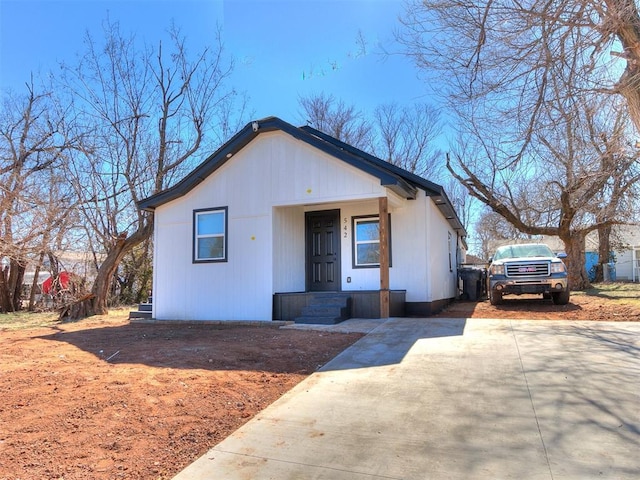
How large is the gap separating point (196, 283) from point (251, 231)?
86.2 inches

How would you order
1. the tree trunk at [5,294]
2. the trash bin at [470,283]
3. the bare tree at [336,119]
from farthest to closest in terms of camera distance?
the bare tree at [336,119] → the tree trunk at [5,294] → the trash bin at [470,283]

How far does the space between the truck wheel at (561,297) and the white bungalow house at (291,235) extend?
125 inches

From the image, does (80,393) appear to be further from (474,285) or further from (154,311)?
(474,285)

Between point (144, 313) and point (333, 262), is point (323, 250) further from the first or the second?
point (144, 313)

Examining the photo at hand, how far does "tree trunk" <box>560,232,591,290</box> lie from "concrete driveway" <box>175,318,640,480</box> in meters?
16.3

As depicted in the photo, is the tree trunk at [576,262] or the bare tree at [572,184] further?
the tree trunk at [576,262]

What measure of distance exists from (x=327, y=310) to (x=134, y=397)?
18.6 feet

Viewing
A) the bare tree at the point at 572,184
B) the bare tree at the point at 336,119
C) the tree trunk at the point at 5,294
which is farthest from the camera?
the bare tree at the point at 336,119

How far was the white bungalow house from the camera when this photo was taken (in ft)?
33.4

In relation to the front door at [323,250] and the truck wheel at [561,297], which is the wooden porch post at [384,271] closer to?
the front door at [323,250]

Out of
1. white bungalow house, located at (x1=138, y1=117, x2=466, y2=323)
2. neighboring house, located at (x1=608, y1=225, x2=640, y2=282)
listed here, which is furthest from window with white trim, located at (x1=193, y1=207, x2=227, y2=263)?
neighboring house, located at (x1=608, y1=225, x2=640, y2=282)

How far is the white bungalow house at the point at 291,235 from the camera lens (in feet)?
33.4

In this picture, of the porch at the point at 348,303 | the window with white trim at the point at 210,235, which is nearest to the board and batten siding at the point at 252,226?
the window with white trim at the point at 210,235

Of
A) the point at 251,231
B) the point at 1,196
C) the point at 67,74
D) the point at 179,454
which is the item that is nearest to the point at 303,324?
the point at 251,231
